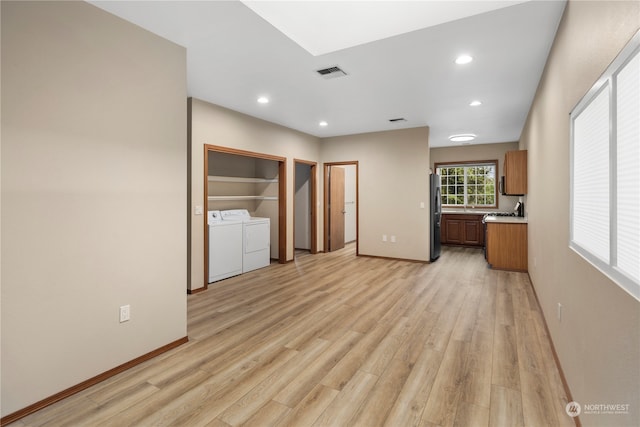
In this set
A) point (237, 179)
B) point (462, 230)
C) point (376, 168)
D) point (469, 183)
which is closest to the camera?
point (237, 179)

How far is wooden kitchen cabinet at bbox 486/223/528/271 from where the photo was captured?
523cm

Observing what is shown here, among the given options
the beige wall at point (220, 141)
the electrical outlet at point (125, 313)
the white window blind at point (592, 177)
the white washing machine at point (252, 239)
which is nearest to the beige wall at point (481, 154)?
the beige wall at point (220, 141)

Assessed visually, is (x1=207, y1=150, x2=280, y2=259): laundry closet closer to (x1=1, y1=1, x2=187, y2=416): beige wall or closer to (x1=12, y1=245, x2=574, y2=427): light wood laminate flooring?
(x1=12, y1=245, x2=574, y2=427): light wood laminate flooring

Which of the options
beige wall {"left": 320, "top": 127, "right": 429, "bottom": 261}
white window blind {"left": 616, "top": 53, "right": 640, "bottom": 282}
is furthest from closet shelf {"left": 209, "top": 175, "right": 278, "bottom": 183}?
white window blind {"left": 616, "top": 53, "right": 640, "bottom": 282}

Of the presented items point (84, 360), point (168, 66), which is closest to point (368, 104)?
point (168, 66)

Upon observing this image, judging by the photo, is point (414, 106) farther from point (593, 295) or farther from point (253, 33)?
point (593, 295)

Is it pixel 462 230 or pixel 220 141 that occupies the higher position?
pixel 220 141

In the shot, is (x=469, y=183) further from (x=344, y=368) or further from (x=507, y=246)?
(x=344, y=368)

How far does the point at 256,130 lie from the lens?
5344 millimetres

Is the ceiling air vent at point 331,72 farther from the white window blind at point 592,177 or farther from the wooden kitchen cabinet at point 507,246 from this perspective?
the wooden kitchen cabinet at point 507,246

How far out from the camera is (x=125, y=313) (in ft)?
7.81

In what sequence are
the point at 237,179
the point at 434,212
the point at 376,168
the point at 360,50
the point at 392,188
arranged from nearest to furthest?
the point at 360,50, the point at 237,179, the point at 434,212, the point at 392,188, the point at 376,168

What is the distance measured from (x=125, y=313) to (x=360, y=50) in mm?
2948

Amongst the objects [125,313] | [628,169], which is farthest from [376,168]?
[628,169]
